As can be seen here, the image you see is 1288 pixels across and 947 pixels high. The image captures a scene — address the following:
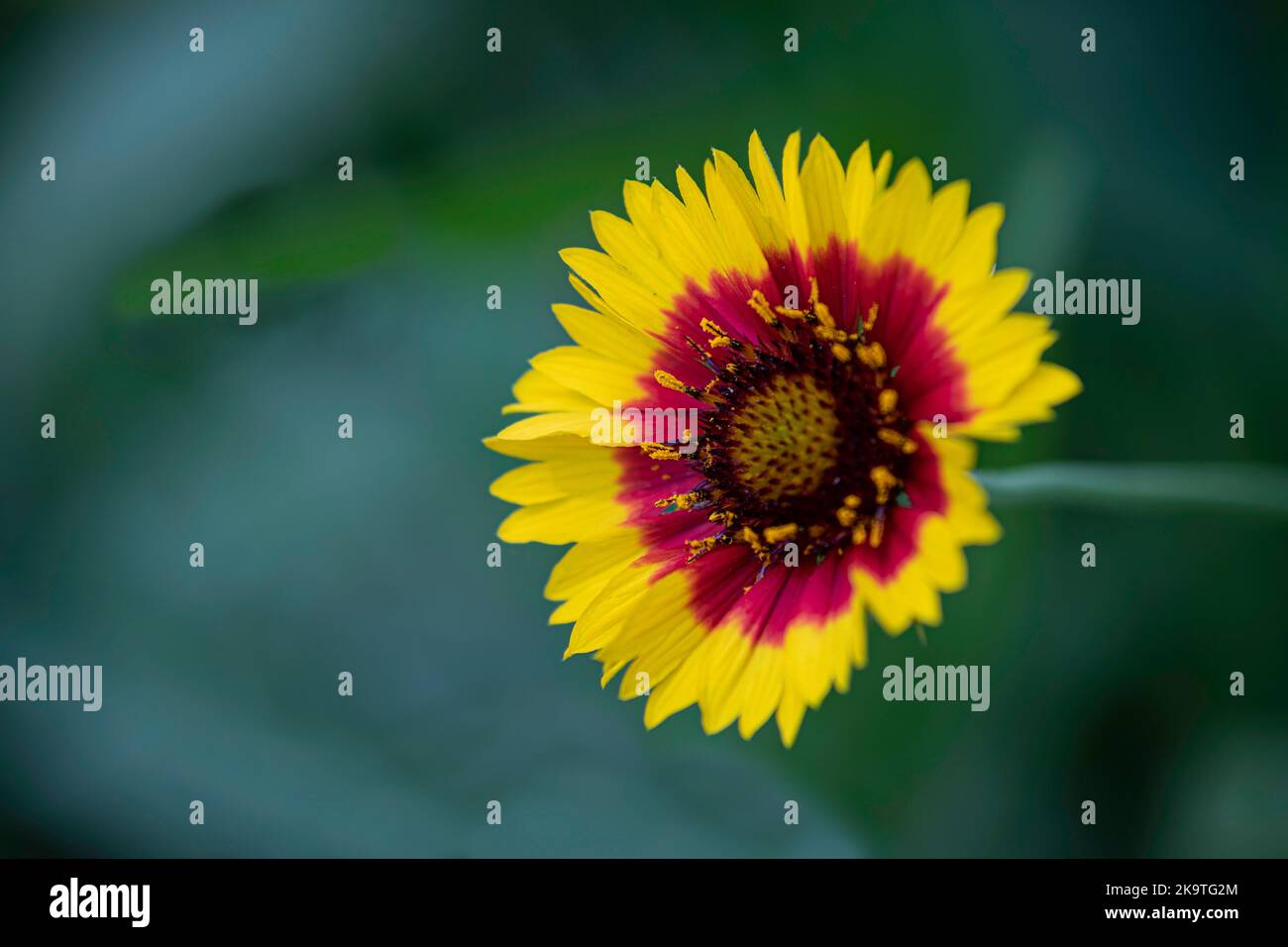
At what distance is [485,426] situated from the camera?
7.62 feet

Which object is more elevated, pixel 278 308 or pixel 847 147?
pixel 847 147

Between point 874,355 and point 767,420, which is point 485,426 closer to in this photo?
point 767,420

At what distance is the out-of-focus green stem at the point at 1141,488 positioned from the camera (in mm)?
1285

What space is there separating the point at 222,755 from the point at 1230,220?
228cm

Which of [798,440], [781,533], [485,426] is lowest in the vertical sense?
[781,533]

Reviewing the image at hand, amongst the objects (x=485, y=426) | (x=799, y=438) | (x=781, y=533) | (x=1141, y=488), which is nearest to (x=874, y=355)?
(x=799, y=438)

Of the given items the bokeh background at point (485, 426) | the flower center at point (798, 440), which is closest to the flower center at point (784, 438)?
the flower center at point (798, 440)

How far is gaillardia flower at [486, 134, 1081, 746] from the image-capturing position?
3.80 ft

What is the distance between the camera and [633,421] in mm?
1497

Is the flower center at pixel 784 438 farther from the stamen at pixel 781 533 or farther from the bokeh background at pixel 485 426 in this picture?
the bokeh background at pixel 485 426

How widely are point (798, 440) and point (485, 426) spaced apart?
3.48 ft
